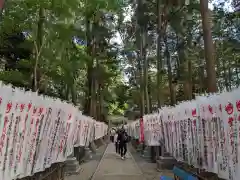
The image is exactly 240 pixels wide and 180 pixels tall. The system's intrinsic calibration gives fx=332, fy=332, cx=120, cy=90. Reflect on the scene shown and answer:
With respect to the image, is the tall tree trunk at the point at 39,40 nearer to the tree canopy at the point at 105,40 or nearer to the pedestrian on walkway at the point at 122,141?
the tree canopy at the point at 105,40

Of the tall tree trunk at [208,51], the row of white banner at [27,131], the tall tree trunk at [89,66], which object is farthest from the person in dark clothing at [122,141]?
the row of white banner at [27,131]

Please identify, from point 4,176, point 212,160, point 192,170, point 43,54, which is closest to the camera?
point 4,176

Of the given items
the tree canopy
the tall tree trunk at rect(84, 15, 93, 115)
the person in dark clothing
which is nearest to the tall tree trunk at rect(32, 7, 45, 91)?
the tree canopy

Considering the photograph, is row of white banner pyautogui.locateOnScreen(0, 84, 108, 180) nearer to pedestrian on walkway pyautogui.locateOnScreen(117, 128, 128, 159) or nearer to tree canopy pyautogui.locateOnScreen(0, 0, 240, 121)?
tree canopy pyautogui.locateOnScreen(0, 0, 240, 121)

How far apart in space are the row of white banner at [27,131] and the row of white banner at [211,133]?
3.11 meters

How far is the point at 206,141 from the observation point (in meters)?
6.65

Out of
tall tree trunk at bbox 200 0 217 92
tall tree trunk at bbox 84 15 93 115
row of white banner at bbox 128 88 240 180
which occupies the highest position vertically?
tall tree trunk at bbox 84 15 93 115

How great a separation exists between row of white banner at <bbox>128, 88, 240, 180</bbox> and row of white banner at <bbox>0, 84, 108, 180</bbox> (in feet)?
10.2

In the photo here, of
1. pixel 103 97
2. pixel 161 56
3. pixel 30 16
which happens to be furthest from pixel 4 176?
pixel 103 97

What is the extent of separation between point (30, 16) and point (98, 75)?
42.9ft

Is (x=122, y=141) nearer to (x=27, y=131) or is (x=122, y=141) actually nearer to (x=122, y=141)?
(x=122, y=141)

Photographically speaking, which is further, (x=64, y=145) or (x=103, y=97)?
(x=103, y=97)

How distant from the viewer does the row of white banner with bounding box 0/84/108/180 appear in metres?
4.62

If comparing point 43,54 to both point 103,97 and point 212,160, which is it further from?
point 103,97
